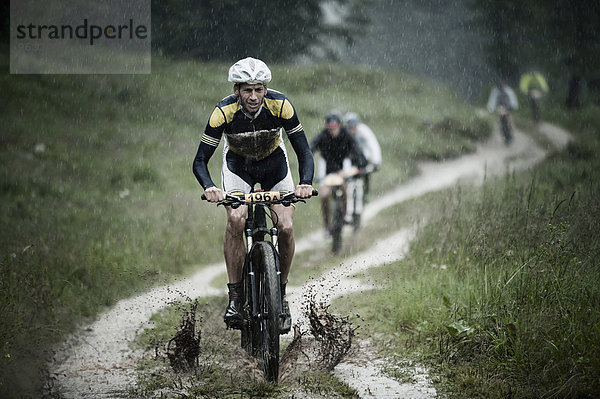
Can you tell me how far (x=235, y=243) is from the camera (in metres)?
5.52

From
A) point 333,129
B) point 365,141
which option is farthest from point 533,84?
point 333,129

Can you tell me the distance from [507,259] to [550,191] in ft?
18.3

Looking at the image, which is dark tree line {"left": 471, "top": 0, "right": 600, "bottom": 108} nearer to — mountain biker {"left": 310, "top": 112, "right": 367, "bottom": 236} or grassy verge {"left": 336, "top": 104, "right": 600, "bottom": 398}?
mountain biker {"left": 310, "top": 112, "right": 367, "bottom": 236}

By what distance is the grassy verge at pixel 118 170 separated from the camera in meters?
7.36

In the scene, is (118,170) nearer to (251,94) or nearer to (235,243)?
(235,243)

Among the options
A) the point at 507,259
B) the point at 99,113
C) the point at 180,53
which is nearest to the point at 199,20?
the point at 180,53

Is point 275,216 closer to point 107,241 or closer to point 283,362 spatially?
point 283,362

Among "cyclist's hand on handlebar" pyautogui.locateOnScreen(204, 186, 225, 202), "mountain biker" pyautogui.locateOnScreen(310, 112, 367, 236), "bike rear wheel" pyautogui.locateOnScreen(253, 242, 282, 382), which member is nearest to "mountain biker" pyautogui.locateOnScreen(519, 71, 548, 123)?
"mountain biker" pyautogui.locateOnScreen(310, 112, 367, 236)

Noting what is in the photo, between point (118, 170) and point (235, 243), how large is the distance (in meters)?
10.7

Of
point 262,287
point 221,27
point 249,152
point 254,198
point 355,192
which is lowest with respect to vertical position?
point 262,287

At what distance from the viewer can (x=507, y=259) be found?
6.60 meters

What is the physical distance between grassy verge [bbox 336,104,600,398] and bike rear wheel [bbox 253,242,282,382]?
1423 mm

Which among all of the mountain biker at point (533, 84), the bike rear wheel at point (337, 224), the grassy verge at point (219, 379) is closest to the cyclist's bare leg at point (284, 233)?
the grassy verge at point (219, 379)

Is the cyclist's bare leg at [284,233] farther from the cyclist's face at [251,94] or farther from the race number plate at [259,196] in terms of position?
the cyclist's face at [251,94]
